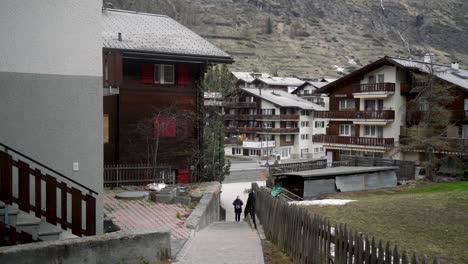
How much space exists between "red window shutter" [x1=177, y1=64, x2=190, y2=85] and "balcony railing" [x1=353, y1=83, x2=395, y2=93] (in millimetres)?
26132

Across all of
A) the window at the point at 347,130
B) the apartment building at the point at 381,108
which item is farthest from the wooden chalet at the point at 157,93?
the window at the point at 347,130

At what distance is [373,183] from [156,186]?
59.3 ft

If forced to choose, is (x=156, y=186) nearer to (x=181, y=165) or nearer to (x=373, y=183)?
(x=181, y=165)

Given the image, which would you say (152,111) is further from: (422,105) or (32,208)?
(422,105)

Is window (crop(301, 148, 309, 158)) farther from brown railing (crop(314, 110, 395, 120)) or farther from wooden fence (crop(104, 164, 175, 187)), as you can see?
wooden fence (crop(104, 164, 175, 187))

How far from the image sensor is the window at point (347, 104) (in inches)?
2125

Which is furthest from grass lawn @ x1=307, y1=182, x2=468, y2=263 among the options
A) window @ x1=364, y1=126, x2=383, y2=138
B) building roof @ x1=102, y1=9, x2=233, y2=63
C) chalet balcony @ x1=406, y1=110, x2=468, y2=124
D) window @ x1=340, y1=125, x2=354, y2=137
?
window @ x1=340, y1=125, x2=354, y2=137

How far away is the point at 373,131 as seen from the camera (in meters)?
51.7

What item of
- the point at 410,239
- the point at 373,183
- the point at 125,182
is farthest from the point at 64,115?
the point at 373,183

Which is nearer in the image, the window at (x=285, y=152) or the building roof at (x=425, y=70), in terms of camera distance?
the building roof at (x=425, y=70)

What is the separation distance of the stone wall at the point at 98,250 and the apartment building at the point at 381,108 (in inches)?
1566

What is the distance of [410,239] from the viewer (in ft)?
47.2

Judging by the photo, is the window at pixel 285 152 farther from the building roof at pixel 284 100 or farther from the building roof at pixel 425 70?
the building roof at pixel 425 70

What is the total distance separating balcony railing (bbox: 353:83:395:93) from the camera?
159ft
